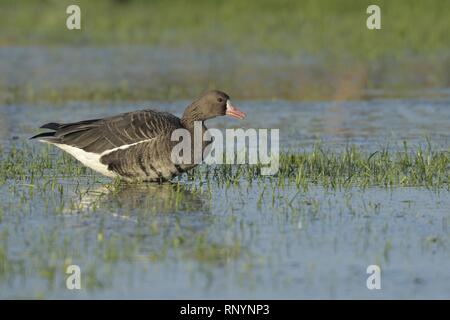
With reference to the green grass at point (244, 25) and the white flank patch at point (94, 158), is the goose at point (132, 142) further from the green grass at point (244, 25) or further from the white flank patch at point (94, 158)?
the green grass at point (244, 25)

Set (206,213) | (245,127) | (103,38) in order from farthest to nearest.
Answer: (103,38), (245,127), (206,213)

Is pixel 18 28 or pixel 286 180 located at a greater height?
pixel 18 28

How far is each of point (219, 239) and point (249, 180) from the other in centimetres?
277

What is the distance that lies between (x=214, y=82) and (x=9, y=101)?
440 centimetres

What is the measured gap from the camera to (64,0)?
32.0m

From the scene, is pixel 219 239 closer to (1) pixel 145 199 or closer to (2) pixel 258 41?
(1) pixel 145 199

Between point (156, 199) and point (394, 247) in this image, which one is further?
point (156, 199)

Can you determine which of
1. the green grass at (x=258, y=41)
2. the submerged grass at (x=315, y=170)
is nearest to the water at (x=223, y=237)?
the submerged grass at (x=315, y=170)

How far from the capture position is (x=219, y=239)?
9000 millimetres

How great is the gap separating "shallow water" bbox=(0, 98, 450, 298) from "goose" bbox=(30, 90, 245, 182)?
22 centimetres

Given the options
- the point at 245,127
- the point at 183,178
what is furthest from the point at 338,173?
the point at 245,127

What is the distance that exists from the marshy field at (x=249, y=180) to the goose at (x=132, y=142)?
221 millimetres

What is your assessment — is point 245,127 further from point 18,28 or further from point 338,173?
point 18,28

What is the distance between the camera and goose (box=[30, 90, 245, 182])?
37.9 feet
